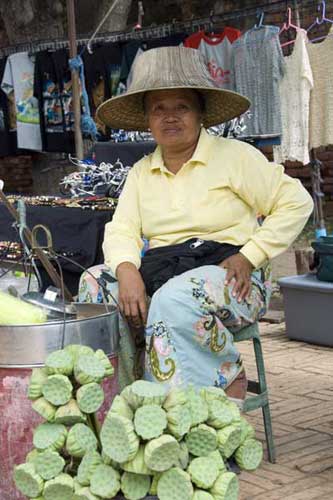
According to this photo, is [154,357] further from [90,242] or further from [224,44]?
[224,44]

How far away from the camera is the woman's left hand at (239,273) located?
120 inches

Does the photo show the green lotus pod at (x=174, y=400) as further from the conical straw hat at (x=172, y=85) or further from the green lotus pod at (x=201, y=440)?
the conical straw hat at (x=172, y=85)

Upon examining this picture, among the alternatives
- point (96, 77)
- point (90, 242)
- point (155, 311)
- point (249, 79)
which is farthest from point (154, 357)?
point (96, 77)

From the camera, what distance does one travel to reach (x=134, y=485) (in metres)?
2.01

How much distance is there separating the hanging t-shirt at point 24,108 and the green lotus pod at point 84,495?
6363mm

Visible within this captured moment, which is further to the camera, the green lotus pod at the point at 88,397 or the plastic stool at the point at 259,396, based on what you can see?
the plastic stool at the point at 259,396

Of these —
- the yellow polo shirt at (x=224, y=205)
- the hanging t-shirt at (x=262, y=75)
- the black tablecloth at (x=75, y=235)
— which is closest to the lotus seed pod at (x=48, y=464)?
the yellow polo shirt at (x=224, y=205)

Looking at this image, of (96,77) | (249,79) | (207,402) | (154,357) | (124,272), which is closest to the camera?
(207,402)

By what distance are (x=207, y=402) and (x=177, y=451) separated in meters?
0.21

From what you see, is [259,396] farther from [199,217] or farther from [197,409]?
[197,409]

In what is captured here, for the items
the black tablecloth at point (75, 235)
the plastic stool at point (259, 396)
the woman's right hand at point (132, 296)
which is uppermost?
the black tablecloth at point (75, 235)

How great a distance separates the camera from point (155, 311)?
2.90 meters

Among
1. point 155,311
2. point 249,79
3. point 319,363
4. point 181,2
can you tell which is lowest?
point 319,363

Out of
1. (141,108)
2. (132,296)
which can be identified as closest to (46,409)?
(132,296)
